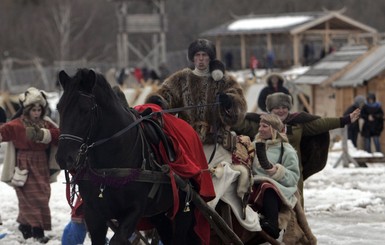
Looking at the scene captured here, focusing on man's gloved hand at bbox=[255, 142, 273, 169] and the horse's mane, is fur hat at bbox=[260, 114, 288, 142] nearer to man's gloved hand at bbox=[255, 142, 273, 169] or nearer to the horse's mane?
man's gloved hand at bbox=[255, 142, 273, 169]

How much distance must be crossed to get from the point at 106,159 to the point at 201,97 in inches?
64.8

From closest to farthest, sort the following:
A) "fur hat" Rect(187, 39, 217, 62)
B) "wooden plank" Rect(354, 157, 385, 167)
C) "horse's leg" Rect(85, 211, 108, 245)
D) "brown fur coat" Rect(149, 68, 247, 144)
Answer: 1. "horse's leg" Rect(85, 211, 108, 245)
2. "brown fur coat" Rect(149, 68, 247, 144)
3. "fur hat" Rect(187, 39, 217, 62)
4. "wooden plank" Rect(354, 157, 385, 167)

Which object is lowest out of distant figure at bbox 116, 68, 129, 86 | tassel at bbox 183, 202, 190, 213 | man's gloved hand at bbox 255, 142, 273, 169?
distant figure at bbox 116, 68, 129, 86

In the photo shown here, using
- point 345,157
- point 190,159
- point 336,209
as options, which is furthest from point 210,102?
point 345,157

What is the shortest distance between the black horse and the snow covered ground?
3338 mm

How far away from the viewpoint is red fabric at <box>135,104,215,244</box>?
282 inches

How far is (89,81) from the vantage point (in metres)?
6.45

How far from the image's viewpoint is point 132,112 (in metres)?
7.04

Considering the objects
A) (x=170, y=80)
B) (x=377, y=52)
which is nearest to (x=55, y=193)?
(x=170, y=80)

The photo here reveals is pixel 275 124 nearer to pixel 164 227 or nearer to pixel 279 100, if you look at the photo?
pixel 279 100

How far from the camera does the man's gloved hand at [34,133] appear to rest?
1039 cm

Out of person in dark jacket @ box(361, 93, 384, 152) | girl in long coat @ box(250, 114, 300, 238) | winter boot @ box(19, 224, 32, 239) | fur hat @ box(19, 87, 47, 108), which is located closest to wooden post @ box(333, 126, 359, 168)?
person in dark jacket @ box(361, 93, 384, 152)

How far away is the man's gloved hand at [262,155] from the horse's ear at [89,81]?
1.74m

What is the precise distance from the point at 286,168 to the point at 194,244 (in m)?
1.04
